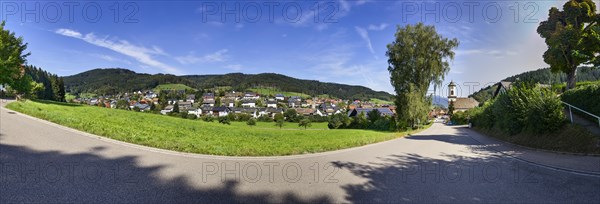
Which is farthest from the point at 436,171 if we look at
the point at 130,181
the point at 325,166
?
the point at 130,181

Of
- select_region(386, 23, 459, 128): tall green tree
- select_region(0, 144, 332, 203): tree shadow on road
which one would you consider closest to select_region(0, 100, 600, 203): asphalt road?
select_region(0, 144, 332, 203): tree shadow on road

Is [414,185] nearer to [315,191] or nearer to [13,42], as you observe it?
[315,191]

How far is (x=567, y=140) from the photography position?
10492 mm

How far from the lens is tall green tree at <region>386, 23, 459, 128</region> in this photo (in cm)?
2948

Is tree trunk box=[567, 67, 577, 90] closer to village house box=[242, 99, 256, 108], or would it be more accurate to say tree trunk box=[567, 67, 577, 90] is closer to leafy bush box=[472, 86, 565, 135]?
leafy bush box=[472, 86, 565, 135]

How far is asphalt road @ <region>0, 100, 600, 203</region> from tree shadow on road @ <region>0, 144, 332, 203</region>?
2 centimetres

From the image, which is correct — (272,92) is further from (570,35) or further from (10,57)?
(570,35)

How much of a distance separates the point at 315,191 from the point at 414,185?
2.40 metres

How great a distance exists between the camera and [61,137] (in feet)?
27.0

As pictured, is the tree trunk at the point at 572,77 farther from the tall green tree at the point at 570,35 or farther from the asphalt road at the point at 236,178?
the asphalt road at the point at 236,178

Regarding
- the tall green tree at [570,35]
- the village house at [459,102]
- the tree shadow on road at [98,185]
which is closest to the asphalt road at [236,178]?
the tree shadow on road at [98,185]

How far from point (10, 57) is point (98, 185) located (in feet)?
65.2

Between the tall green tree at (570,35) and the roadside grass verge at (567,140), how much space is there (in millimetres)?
8732

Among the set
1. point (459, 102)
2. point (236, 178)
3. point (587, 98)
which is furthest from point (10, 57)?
point (459, 102)
